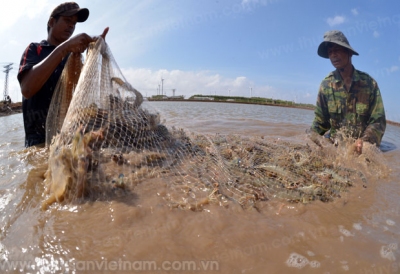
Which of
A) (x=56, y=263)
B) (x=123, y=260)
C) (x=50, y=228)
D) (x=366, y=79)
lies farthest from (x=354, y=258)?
(x=366, y=79)

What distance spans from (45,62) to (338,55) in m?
4.77

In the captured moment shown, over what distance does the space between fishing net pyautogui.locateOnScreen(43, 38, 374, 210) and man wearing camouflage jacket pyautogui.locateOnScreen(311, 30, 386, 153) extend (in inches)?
72.3

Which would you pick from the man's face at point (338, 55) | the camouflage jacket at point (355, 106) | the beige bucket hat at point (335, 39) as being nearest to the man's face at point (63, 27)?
the beige bucket hat at point (335, 39)

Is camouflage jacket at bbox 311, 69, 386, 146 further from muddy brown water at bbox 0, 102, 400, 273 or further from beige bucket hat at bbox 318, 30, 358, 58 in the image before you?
muddy brown water at bbox 0, 102, 400, 273

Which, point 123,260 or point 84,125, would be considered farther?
point 84,125

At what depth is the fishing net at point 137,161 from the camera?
202 centimetres

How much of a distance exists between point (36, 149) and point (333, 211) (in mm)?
3451

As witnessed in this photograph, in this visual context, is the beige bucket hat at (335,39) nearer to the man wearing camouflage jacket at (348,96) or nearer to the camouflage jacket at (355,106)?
the man wearing camouflage jacket at (348,96)

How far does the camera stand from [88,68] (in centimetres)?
262

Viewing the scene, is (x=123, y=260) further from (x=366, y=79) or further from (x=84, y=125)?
(x=366, y=79)

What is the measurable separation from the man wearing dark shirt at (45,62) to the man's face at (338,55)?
4022mm

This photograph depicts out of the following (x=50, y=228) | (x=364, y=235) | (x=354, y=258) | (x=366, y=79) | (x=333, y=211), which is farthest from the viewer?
(x=366, y=79)

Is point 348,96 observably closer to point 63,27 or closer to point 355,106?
point 355,106

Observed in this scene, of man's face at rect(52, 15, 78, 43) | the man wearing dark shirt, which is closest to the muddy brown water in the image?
the man wearing dark shirt
